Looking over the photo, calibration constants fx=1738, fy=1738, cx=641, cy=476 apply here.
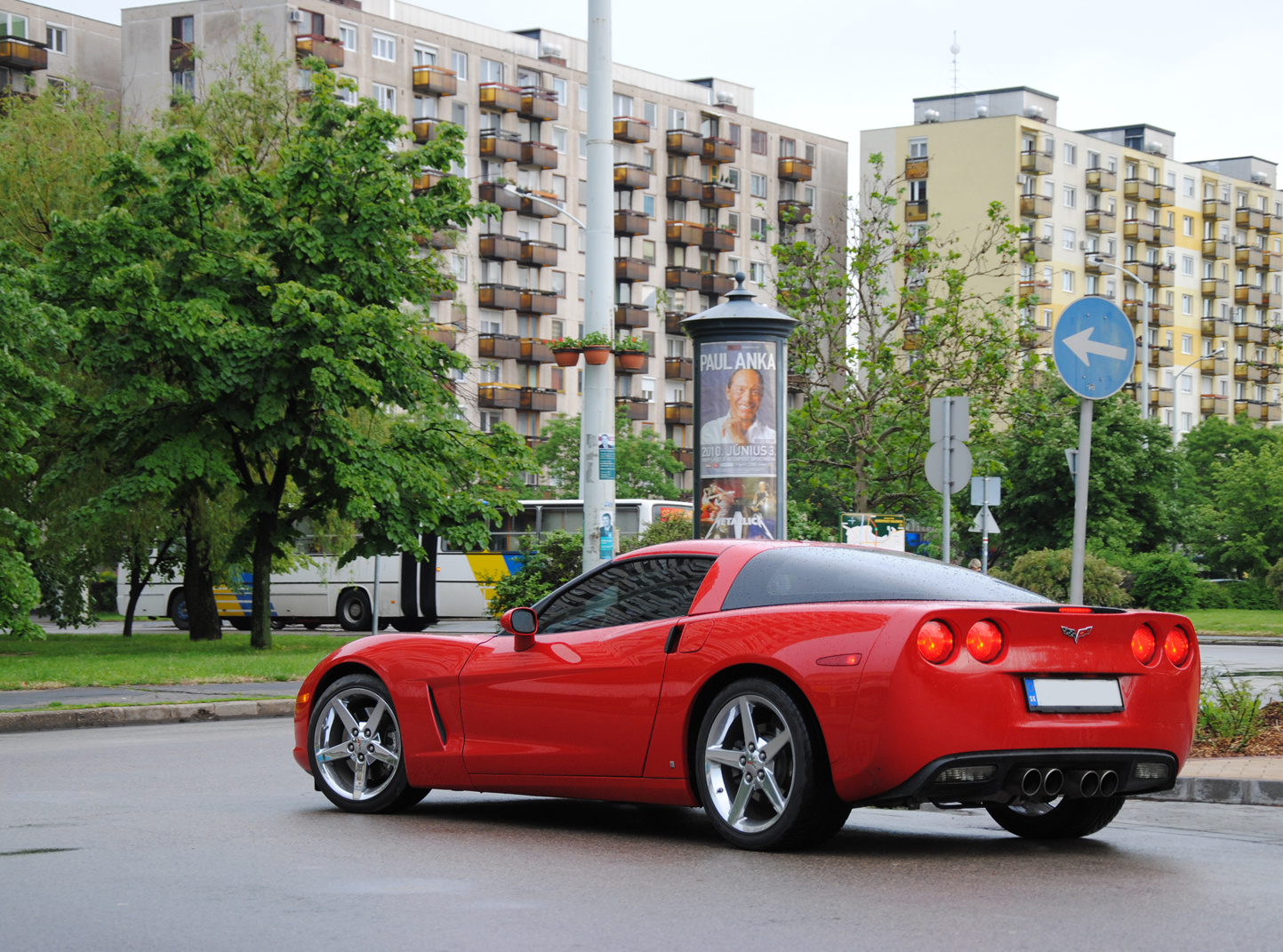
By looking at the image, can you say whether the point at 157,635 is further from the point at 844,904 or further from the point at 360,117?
the point at 844,904

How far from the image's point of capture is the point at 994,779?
6816mm

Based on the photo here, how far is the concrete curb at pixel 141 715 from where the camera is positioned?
597 inches

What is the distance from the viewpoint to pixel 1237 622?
39.2m

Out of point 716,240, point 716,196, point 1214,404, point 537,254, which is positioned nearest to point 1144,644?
point 537,254

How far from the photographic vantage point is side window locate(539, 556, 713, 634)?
308 inches

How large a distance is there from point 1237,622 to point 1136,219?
7806cm

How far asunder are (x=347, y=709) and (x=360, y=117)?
64.7 feet

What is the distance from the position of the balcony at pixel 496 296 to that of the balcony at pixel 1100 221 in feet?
128

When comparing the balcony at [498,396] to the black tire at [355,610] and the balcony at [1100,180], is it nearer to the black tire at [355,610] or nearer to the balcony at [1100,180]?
the balcony at [1100,180]

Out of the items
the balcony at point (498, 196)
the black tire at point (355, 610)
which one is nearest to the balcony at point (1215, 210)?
the balcony at point (498, 196)

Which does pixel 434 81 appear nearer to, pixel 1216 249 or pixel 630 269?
pixel 630 269

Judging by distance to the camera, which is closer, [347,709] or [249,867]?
[249,867]

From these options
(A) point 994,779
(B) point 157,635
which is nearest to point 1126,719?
(A) point 994,779

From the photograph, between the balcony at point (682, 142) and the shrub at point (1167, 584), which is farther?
the balcony at point (682, 142)
